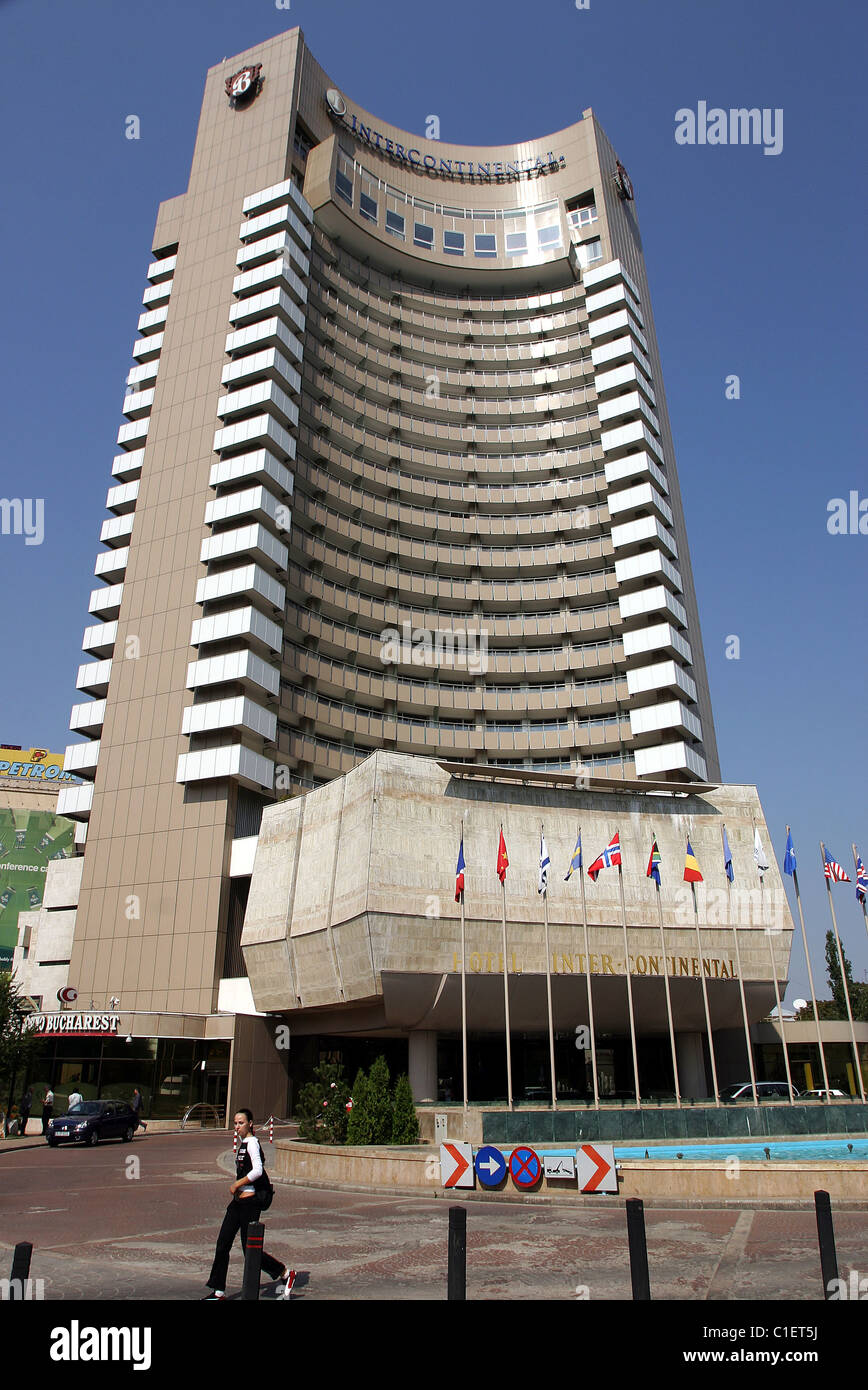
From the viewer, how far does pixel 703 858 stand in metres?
46.8

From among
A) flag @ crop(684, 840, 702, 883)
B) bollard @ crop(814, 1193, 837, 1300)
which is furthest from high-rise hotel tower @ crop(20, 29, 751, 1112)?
bollard @ crop(814, 1193, 837, 1300)

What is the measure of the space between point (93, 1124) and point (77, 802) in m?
29.1

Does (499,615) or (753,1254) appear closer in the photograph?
(753,1254)

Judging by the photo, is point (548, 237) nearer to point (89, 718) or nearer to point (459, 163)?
point (459, 163)

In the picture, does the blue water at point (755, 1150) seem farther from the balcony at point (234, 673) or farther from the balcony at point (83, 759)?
the balcony at point (83, 759)

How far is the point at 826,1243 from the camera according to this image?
9.62 metres

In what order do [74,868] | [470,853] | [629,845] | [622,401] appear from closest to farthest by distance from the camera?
[470,853] < [629,845] < [74,868] < [622,401]

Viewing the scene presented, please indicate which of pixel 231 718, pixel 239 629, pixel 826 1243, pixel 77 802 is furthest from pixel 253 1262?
pixel 77 802

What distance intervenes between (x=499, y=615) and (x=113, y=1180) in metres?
57.4

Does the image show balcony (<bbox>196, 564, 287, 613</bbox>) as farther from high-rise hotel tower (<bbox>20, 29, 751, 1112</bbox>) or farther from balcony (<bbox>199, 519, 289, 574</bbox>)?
balcony (<bbox>199, 519, 289, 574</bbox>)

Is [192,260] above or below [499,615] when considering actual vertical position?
above

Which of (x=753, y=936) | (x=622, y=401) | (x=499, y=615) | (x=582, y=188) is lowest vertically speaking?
(x=753, y=936)
